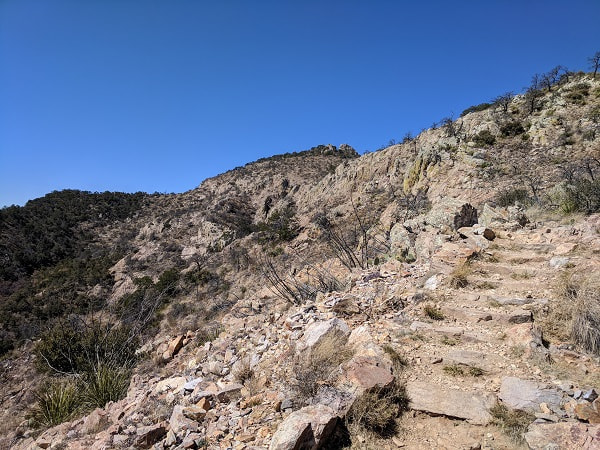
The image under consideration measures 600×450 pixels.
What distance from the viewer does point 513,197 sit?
12.3 meters

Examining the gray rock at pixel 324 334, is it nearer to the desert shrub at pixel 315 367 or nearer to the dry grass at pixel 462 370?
the desert shrub at pixel 315 367

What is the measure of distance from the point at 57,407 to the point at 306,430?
5084mm

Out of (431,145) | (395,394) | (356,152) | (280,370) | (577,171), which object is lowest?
(395,394)

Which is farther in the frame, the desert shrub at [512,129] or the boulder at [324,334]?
the desert shrub at [512,129]

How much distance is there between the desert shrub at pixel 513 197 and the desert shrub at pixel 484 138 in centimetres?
800

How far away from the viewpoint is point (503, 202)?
12.4 m

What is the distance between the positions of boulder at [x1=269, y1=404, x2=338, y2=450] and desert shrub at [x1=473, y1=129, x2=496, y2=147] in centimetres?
2068

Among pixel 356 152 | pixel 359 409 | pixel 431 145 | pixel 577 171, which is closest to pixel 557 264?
pixel 359 409

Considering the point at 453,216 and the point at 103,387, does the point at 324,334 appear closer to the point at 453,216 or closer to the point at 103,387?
the point at 103,387

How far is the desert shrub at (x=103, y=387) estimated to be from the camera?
5.63 metres

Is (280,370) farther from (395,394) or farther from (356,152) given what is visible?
(356,152)

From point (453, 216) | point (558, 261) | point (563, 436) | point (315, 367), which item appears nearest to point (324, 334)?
point (315, 367)

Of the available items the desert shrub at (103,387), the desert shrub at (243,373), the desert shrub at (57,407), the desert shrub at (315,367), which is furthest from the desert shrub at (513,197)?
the desert shrub at (57,407)

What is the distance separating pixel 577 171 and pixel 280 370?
14.1 metres
